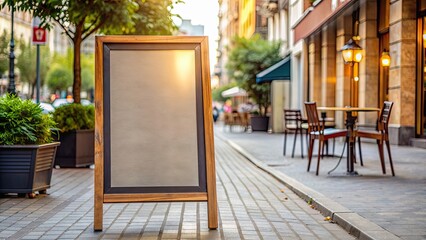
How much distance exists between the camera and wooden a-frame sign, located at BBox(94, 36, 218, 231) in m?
7.24

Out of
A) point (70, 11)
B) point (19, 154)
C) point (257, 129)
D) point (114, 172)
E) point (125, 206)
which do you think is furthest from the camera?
point (257, 129)

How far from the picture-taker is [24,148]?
9617 mm

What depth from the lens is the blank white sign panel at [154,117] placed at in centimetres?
727

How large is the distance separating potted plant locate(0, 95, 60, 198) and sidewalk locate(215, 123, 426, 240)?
3241 millimetres

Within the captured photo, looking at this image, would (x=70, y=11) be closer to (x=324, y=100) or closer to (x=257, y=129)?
(x=324, y=100)

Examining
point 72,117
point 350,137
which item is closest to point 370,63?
point 350,137

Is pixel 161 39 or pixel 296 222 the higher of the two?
pixel 161 39

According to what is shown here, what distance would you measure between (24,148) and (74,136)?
4779 millimetres

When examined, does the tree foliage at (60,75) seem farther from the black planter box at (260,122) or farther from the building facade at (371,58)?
the building facade at (371,58)

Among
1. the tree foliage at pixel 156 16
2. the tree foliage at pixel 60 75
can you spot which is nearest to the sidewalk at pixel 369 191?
the tree foliage at pixel 156 16

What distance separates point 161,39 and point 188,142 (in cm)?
97

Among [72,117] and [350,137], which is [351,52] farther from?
[72,117]

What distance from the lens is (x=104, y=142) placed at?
7.25 metres

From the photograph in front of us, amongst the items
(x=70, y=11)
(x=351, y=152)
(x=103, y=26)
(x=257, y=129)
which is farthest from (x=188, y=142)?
(x=257, y=129)
